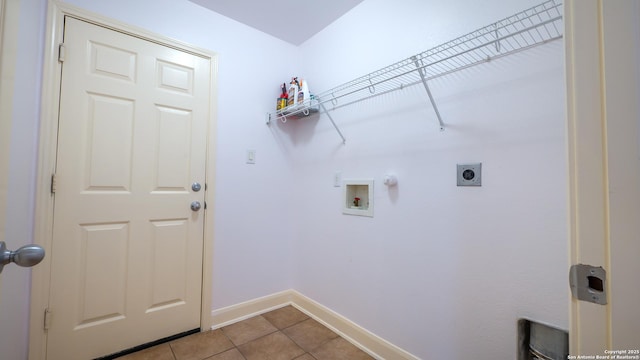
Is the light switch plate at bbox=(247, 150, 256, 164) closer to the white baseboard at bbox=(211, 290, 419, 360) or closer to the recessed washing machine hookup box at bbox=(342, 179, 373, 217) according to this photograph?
the recessed washing machine hookup box at bbox=(342, 179, 373, 217)

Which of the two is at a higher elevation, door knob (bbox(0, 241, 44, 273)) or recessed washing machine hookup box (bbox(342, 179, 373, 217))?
recessed washing machine hookup box (bbox(342, 179, 373, 217))

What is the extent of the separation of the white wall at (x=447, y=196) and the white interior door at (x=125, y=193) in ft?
3.30

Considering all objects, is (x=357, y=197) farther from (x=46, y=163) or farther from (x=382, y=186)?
(x=46, y=163)

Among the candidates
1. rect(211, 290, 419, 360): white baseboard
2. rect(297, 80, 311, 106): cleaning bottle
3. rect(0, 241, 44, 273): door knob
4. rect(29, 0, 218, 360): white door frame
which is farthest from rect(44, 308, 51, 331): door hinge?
rect(297, 80, 311, 106): cleaning bottle

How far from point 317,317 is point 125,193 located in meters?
1.62

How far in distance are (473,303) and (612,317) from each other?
0.88 metres

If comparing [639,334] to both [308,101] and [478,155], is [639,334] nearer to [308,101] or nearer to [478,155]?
[478,155]

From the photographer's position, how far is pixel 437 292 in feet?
4.31

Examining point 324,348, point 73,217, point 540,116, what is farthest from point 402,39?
point 73,217

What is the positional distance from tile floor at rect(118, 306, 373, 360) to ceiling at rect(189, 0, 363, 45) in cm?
237

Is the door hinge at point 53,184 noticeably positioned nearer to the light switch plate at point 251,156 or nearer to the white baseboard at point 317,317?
the light switch plate at point 251,156

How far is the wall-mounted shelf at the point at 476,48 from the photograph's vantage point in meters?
0.97

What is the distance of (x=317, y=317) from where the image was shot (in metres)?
1.98

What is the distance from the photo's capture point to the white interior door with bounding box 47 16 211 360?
1.42m
